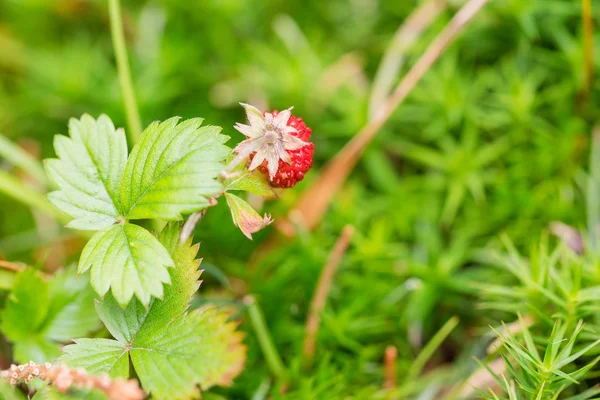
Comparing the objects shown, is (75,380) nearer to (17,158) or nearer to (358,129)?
(17,158)

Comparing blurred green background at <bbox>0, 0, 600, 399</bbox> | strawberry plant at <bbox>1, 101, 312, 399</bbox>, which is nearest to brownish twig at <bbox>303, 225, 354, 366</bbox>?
blurred green background at <bbox>0, 0, 600, 399</bbox>

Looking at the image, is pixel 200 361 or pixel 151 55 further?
pixel 151 55

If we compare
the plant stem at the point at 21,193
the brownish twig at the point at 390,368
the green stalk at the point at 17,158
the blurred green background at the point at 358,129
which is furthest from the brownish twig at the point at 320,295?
the green stalk at the point at 17,158

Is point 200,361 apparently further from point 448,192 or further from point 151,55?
point 151,55

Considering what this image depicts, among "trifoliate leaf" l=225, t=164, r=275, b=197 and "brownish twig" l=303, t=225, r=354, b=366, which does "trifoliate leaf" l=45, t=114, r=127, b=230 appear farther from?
"brownish twig" l=303, t=225, r=354, b=366

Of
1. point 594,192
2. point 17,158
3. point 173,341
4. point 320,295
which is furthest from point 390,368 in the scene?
point 17,158

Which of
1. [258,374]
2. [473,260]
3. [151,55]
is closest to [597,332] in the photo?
[473,260]
